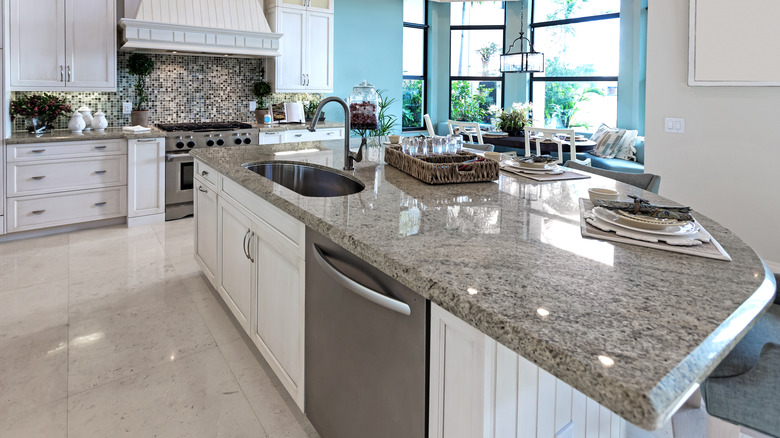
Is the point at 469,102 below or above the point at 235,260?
above

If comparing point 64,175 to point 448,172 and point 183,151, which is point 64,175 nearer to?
point 183,151

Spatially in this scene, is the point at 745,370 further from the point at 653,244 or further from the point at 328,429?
the point at 328,429

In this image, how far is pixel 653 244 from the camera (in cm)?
127

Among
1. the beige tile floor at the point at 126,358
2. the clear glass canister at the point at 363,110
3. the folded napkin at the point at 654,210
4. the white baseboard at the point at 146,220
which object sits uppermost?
the clear glass canister at the point at 363,110

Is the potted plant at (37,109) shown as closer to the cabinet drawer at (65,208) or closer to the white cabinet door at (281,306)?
the cabinet drawer at (65,208)

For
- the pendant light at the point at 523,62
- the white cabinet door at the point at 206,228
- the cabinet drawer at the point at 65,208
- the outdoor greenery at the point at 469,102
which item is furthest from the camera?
the outdoor greenery at the point at 469,102

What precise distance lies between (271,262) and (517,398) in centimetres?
122

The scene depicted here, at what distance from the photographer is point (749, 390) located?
3.99ft

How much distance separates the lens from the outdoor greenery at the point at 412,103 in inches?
325

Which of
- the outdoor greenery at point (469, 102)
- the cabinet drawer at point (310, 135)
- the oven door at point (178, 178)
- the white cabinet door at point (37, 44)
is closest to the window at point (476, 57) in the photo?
the outdoor greenery at point (469, 102)

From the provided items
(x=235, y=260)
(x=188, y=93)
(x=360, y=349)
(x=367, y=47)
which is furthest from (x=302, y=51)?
(x=360, y=349)

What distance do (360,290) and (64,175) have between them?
4238mm

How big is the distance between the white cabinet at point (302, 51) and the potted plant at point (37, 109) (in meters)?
2.20

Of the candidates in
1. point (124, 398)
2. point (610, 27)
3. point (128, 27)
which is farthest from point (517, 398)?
point (610, 27)
